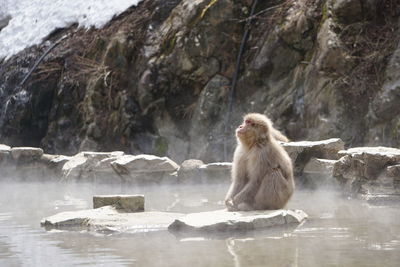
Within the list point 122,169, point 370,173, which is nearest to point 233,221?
point 370,173

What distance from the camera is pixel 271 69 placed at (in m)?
12.6

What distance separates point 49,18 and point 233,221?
509 inches

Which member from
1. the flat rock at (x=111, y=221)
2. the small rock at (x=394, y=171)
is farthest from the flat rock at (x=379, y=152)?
the flat rock at (x=111, y=221)

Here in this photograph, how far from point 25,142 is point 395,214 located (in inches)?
408

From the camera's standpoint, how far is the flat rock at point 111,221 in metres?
6.14

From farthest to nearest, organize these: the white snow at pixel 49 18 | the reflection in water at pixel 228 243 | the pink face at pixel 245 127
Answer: the white snow at pixel 49 18 → the pink face at pixel 245 127 → the reflection in water at pixel 228 243

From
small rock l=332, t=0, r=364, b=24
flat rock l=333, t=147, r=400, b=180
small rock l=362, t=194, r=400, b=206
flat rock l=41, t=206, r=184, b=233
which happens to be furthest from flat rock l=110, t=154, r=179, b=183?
small rock l=332, t=0, r=364, b=24

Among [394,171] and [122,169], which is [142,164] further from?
[394,171]

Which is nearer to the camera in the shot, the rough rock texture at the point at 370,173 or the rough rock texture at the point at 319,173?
the rough rock texture at the point at 370,173

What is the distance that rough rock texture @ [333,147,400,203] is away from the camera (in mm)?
7613

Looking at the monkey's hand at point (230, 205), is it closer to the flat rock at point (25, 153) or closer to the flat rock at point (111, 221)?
the flat rock at point (111, 221)

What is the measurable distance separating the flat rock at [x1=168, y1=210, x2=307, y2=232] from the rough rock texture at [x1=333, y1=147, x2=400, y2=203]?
5.84 feet

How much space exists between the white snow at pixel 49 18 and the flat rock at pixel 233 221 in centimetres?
1068

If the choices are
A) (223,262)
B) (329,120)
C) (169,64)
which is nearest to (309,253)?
(223,262)
